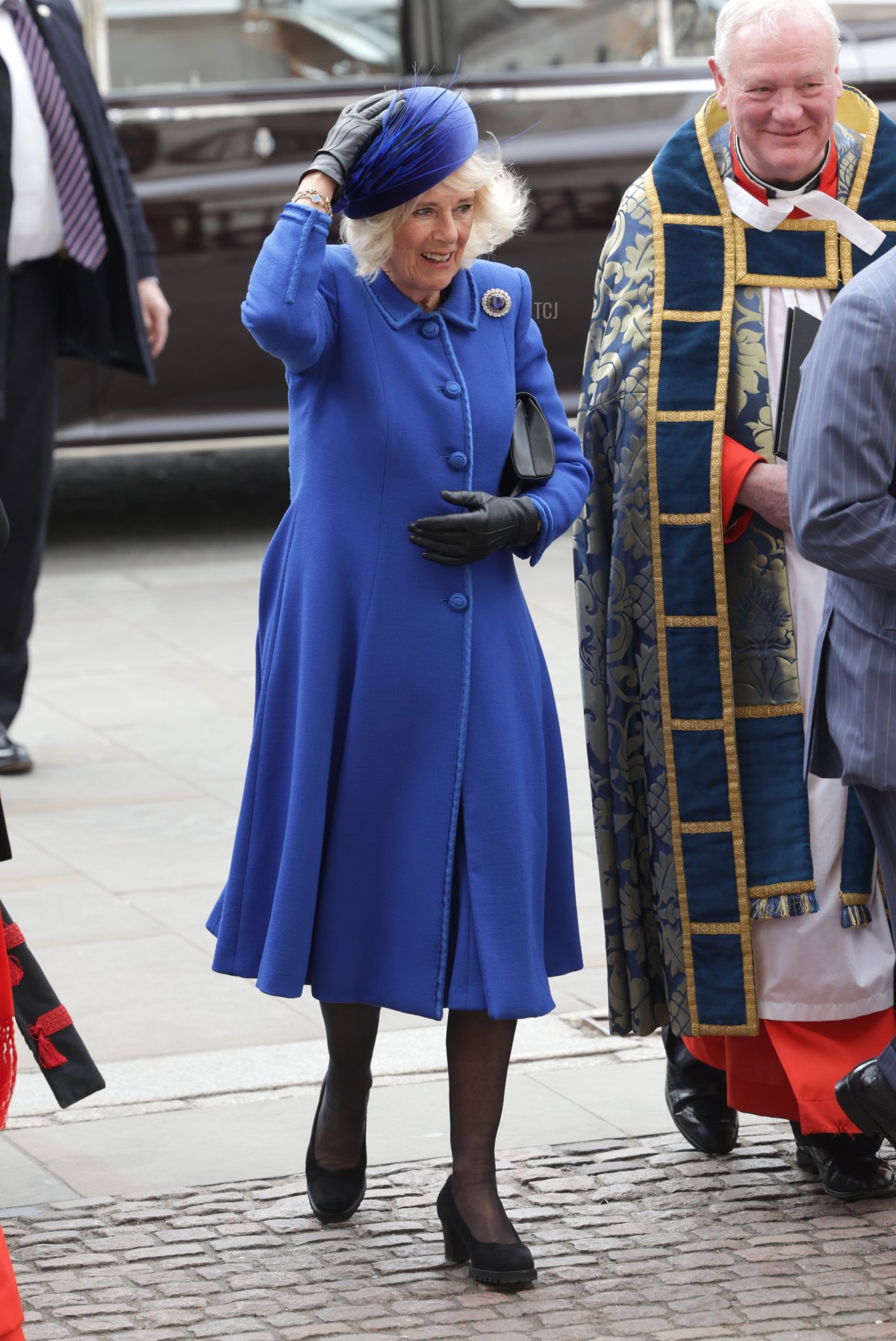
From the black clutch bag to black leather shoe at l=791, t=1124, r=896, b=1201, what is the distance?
117 centimetres

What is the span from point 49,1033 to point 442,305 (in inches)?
52.5

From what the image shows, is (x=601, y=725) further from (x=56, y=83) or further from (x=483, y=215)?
(x=56, y=83)

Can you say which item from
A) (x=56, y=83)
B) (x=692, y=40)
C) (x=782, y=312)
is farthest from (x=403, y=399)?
(x=692, y=40)

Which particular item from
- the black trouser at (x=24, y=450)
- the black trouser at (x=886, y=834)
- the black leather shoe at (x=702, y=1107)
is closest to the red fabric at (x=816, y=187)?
the black trouser at (x=886, y=834)

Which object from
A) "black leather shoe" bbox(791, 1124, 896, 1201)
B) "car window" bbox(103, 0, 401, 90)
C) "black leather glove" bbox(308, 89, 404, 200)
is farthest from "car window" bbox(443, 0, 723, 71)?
"black leather shoe" bbox(791, 1124, 896, 1201)

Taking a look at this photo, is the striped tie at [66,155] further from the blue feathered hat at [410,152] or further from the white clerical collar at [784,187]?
the blue feathered hat at [410,152]

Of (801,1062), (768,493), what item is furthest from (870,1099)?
(768,493)

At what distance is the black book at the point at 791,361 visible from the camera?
3949 mm

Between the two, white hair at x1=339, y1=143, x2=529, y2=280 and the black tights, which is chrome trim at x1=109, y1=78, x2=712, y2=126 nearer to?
white hair at x1=339, y1=143, x2=529, y2=280

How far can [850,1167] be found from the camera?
3969 mm

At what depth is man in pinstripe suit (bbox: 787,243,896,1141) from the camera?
3.35 metres

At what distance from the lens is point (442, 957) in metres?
3.62

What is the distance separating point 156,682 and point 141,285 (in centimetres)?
137

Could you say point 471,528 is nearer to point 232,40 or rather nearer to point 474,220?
point 474,220
